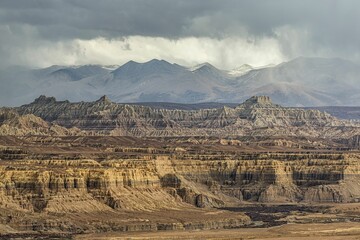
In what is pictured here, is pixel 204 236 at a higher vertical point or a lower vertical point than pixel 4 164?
lower

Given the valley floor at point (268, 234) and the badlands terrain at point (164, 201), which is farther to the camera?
the badlands terrain at point (164, 201)

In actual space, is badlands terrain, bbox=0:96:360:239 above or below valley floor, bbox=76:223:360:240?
above

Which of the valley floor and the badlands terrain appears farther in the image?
the badlands terrain

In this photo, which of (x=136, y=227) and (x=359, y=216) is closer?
(x=136, y=227)

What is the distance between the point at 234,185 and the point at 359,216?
40.4m

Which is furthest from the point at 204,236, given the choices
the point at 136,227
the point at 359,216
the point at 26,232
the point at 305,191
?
the point at 305,191

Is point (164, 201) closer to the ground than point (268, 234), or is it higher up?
higher up

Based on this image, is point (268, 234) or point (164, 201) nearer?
point (268, 234)

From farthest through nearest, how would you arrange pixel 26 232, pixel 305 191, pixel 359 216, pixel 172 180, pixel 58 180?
pixel 305 191 → pixel 172 180 → pixel 359 216 → pixel 58 180 → pixel 26 232

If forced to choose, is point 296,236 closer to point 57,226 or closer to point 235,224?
point 235,224

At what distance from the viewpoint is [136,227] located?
455ft

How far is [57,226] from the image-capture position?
5241 inches

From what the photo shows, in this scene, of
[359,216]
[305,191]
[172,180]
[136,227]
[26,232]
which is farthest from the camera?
[305,191]

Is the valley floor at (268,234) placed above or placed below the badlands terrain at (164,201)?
below
